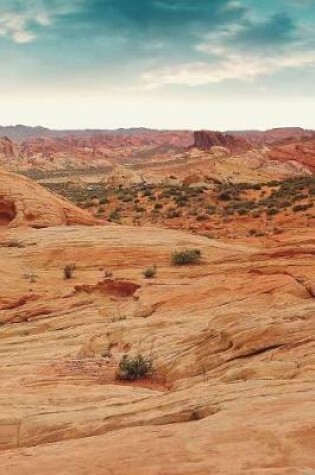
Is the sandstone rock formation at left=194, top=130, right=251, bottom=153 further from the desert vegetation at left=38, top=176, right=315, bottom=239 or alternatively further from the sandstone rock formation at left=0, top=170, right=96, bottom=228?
the sandstone rock formation at left=0, top=170, right=96, bottom=228

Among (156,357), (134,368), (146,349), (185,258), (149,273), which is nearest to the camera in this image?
(134,368)

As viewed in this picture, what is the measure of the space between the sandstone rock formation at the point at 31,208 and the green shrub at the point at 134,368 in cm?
1753

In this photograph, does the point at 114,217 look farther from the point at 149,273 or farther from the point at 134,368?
the point at 134,368

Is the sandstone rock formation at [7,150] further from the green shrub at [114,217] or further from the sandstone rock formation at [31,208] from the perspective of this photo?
the sandstone rock formation at [31,208]

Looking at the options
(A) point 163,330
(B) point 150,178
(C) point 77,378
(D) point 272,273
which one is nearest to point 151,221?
(D) point 272,273

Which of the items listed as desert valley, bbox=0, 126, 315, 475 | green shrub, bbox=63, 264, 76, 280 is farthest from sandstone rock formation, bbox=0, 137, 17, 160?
green shrub, bbox=63, 264, 76, 280

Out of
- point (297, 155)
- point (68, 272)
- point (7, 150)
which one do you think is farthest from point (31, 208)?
point (7, 150)

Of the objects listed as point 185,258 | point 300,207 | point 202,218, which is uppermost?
point 300,207

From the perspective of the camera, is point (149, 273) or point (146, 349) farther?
point (149, 273)

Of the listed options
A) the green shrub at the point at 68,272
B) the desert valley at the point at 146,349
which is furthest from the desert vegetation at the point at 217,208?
the green shrub at the point at 68,272

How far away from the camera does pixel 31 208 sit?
96.7 ft

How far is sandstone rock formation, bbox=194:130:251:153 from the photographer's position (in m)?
172

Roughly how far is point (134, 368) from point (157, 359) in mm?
884

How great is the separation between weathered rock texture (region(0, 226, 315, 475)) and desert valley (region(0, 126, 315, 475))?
29 millimetres
